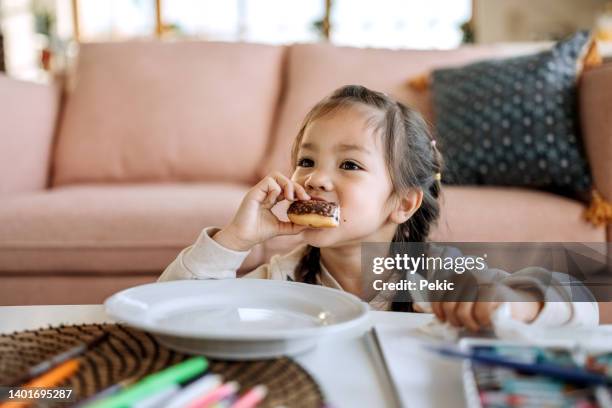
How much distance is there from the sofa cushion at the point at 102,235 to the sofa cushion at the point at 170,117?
0.44 m

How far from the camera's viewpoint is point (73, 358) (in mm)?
531

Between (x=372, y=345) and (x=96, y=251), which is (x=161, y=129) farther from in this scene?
(x=372, y=345)

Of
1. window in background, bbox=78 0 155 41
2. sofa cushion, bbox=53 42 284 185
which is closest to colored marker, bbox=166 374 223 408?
sofa cushion, bbox=53 42 284 185

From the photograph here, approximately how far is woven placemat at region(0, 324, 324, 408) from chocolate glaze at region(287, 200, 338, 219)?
312 mm

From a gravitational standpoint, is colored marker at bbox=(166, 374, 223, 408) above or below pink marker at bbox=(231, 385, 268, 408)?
above

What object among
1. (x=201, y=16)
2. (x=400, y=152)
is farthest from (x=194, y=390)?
(x=201, y=16)

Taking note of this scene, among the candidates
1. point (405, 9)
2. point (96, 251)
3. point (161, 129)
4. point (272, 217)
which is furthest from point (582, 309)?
point (405, 9)

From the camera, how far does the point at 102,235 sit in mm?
1435

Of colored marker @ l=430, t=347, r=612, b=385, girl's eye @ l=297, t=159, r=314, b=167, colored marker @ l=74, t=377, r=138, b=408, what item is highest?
girl's eye @ l=297, t=159, r=314, b=167

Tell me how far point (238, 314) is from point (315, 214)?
21 cm

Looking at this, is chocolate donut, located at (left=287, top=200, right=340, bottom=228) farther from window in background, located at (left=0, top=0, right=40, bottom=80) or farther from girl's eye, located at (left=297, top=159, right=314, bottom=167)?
window in background, located at (left=0, top=0, right=40, bottom=80)

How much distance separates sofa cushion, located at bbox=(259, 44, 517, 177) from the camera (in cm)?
178

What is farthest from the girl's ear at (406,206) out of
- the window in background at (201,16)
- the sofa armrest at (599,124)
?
the window in background at (201,16)

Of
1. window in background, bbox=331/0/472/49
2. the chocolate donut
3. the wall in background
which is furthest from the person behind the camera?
window in background, bbox=331/0/472/49
